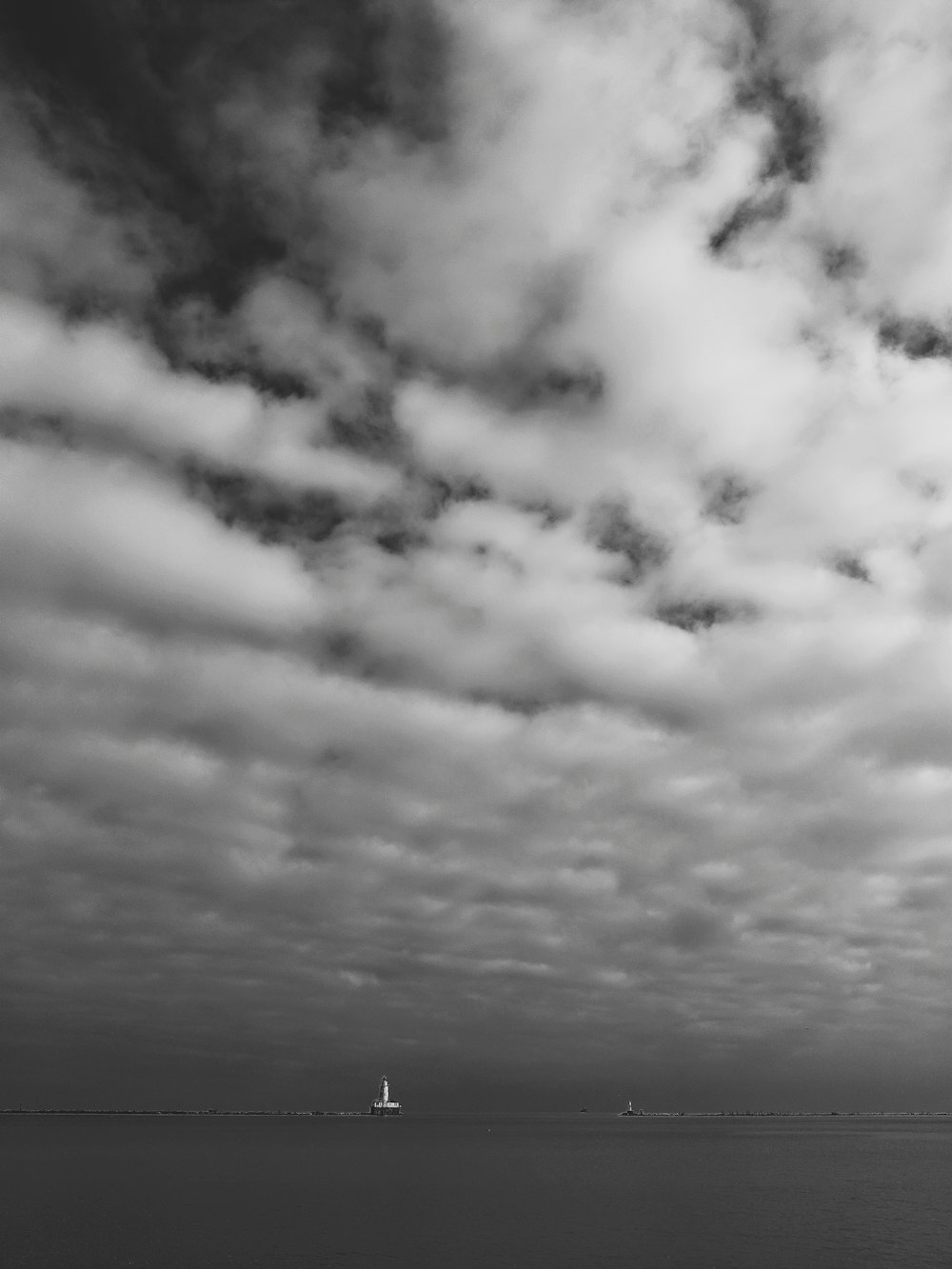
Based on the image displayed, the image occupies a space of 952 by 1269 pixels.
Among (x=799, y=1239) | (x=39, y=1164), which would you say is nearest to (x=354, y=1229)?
(x=799, y=1239)

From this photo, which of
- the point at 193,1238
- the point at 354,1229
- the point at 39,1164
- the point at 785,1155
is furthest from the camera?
the point at 785,1155

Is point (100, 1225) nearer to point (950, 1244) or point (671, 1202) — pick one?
point (671, 1202)

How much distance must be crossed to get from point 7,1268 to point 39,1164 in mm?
102604

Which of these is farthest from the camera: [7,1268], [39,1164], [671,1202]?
[39,1164]

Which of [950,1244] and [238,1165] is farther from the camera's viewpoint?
[238,1165]

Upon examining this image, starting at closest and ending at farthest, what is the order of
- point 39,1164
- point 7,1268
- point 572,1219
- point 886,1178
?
point 7,1268 < point 572,1219 < point 886,1178 < point 39,1164

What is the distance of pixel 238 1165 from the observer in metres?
151

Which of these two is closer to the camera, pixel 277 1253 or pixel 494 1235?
pixel 277 1253

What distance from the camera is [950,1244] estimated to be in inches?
2985

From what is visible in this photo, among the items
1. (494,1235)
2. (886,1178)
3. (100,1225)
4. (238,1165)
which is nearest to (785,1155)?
(886,1178)

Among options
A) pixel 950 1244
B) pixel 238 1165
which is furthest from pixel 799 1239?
pixel 238 1165

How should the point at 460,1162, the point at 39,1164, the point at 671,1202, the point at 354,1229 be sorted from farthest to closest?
the point at 460,1162, the point at 39,1164, the point at 671,1202, the point at 354,1229

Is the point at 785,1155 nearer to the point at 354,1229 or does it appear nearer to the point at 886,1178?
the point at 886,1178

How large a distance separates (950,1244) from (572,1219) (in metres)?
30.1
